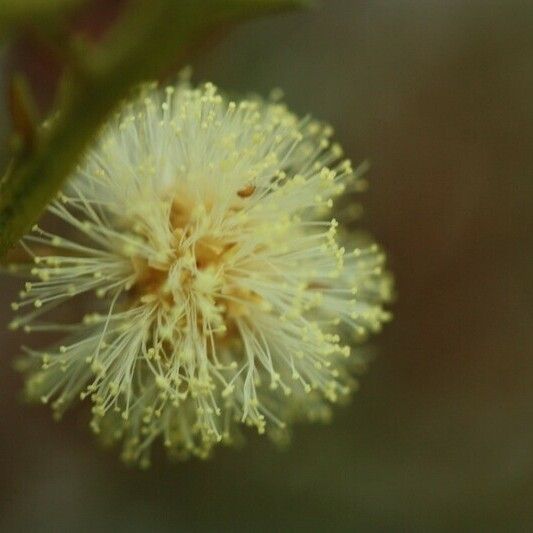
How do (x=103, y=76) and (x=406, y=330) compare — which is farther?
(x=406, y=330)

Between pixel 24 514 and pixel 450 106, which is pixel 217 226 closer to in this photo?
pixel 24 514

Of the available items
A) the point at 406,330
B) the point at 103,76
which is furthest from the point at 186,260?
the point at 406,330

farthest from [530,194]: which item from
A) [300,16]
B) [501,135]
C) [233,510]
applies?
[233,510]

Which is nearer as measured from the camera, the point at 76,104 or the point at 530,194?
the point at 76,104

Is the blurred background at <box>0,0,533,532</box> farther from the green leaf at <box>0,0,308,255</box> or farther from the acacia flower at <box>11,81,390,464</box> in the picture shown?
the green leaf at <box>0,0,308,255</box>

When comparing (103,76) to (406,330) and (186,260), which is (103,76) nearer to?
(186,260)

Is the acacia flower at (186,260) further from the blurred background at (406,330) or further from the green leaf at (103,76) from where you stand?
the blurred background at (406,330)
